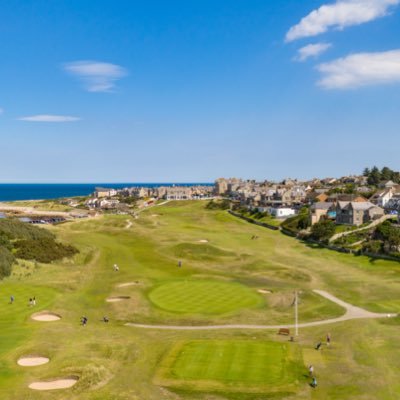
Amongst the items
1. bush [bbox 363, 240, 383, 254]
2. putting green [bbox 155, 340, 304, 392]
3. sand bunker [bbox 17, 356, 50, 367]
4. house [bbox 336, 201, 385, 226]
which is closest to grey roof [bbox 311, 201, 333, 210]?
house [bbox 336, 201, 385, 226]

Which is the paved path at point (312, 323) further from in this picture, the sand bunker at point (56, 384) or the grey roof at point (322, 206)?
the grey roof at point (322, 206)

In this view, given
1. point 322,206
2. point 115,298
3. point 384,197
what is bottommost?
point 115,298

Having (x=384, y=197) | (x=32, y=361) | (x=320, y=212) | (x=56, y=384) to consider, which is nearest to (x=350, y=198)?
(x=384, y=197)

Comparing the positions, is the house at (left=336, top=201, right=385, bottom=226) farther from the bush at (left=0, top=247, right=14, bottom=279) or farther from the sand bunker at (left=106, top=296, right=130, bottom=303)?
the bush at (left=0, top=247, right=14, bottom=279)

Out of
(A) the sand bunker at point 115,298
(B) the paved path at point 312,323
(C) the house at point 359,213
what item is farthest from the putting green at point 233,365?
(C) the house at point 359,213

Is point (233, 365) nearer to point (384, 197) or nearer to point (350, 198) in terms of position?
point (350, 198)

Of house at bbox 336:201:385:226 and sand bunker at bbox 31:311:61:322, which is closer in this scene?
sand bunker at bbox 31:311:61:322
